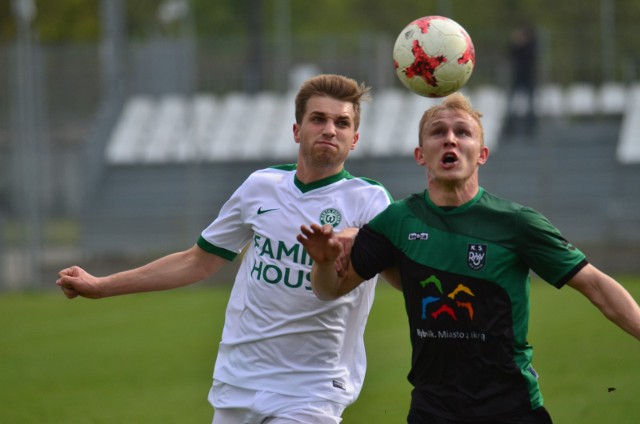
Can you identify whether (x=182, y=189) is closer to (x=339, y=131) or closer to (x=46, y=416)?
(x=46, y=416)

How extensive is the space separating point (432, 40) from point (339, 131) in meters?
0.76

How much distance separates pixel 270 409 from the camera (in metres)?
4.98

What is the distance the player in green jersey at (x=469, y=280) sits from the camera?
4.40 meters

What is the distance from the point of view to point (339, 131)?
5.20 metres

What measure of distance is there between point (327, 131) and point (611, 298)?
1537mm

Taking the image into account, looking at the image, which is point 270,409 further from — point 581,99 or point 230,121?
point 230,121

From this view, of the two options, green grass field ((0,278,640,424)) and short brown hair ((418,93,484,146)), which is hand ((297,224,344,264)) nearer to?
short brown hair ((418,93,484,146))

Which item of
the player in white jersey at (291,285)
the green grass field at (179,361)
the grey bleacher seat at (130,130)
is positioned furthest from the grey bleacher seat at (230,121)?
the player in white jersey at (291,285)

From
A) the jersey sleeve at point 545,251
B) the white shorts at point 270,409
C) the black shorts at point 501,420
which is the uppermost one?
the jersey sleeve at point 545,251

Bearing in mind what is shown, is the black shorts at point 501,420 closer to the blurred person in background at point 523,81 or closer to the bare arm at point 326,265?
the bare arm at point 326,265

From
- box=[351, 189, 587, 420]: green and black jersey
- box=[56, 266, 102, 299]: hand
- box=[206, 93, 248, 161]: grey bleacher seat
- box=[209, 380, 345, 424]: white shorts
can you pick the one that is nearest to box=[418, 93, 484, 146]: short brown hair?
box=[351, 189, 587, 420]: green and black jersey

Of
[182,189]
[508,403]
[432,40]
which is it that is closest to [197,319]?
[182,189]

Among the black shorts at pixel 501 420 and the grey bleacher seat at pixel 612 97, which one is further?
the grey bleacher seat at pixel 612 97

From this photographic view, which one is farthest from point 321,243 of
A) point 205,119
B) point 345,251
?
point 205,119
